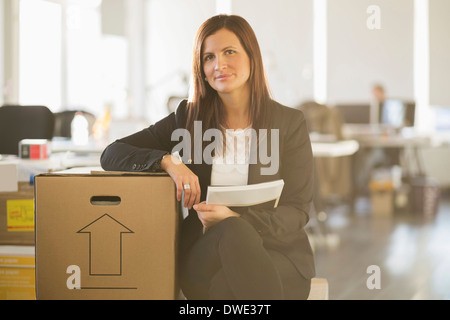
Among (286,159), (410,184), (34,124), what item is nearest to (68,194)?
(286,159)

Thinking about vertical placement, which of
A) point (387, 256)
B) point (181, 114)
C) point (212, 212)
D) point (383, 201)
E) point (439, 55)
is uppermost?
point (439, 55)

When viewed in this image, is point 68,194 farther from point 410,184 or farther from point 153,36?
point 153,36

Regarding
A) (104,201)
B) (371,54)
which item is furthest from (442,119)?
(104,201)

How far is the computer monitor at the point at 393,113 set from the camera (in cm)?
523

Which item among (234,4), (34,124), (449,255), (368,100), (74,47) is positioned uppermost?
(234,4)

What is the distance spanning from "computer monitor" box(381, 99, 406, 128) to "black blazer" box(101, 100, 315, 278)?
12.9 ft

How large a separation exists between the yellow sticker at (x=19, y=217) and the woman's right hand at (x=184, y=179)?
632 millimetres

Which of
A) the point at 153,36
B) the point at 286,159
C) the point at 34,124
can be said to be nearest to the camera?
the point at 286,159

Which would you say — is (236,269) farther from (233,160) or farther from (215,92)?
(215,92)

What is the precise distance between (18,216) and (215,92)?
796 mm

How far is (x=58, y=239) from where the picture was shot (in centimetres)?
137

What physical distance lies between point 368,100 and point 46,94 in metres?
3.59

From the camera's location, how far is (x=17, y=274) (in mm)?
1745

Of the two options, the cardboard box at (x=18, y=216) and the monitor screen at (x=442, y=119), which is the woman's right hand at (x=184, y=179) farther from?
the monitor screen at (x=442, y=119)
